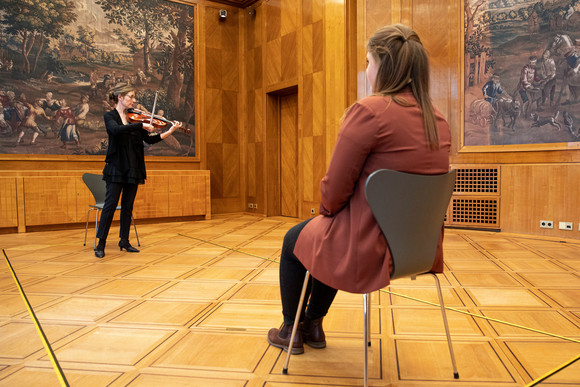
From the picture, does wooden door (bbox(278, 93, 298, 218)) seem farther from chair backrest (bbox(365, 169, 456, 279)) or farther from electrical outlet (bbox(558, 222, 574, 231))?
chair backrest (bbox(365, 169, 456, 279))

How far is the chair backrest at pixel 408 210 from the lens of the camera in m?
Result: 1.41

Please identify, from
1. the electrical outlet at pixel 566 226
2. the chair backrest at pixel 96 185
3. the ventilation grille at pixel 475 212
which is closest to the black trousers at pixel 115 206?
the chair backrest at pixel 96 185

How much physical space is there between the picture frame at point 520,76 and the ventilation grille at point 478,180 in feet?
0.94

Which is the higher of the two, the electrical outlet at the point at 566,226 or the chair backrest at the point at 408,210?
the chair backrest at the point at 408,210

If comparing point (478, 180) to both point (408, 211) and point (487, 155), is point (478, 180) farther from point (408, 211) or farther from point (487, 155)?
point (408, 211)

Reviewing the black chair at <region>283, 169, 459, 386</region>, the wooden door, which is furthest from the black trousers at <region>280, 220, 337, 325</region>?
the wooden door

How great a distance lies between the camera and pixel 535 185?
546 centimetres

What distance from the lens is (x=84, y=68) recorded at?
7.25m

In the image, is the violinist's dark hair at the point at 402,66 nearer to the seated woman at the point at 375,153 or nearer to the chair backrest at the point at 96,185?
the seated woman at the point at 375,153

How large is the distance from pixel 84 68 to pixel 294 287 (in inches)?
270

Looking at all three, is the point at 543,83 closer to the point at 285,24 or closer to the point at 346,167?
the point at 285,24

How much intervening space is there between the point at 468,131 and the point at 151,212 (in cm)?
514

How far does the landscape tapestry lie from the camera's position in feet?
21.9

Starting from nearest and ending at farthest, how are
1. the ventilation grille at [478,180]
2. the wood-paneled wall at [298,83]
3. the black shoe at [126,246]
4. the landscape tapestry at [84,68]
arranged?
the black shoe at [126,246] < the ventilation grille at [478,180] < the landscape tapestry at [84,68] < the wood-paneled wall at [298,83]
